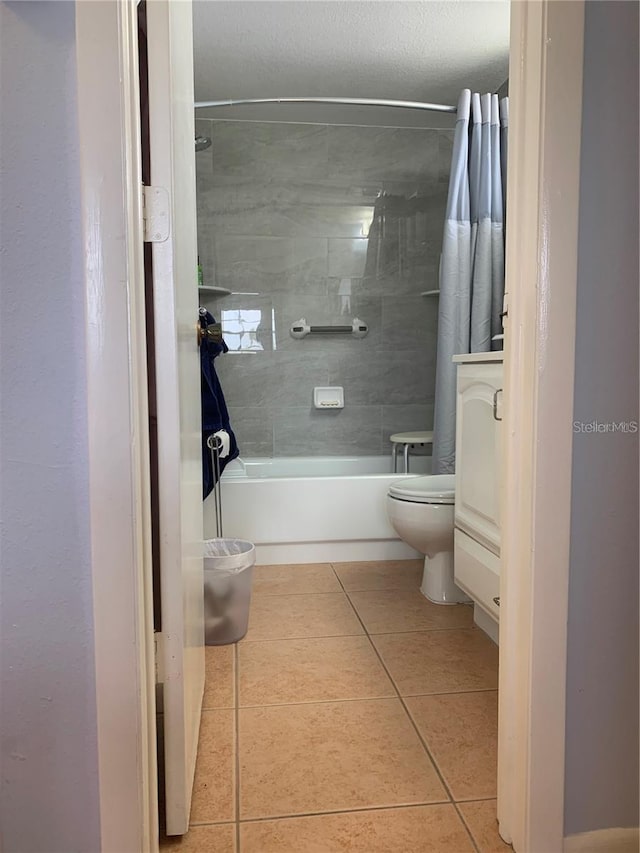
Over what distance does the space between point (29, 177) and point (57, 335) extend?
0.80 ft

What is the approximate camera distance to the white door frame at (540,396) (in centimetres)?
113

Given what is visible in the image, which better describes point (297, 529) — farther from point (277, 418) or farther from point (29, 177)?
point (29, 177)

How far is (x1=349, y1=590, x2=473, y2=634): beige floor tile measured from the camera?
2.41m

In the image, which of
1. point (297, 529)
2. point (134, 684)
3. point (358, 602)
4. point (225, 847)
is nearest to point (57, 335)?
point (134, 684)

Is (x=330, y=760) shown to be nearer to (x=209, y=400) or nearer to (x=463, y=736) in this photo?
(x=463, y=736)

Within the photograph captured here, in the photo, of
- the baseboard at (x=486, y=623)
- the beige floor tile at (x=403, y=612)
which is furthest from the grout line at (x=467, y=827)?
the beige floor tile at (x=403, y=612)

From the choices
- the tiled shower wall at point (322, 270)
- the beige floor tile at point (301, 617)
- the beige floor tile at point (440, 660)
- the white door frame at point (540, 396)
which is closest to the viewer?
the white door frame at point (540, 396)

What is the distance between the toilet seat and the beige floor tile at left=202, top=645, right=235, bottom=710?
0.85 m

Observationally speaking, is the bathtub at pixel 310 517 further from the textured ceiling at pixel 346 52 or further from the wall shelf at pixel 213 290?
the textured ceiling at pixel 346 52

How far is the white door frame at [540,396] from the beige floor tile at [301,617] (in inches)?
46.4

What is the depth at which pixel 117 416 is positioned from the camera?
1.05 metres

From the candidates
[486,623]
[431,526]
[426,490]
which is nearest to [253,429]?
[426,490]

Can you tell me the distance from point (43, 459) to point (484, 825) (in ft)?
3.69

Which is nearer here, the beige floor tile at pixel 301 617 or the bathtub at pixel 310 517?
the beige floor tile at pixel 301 617
